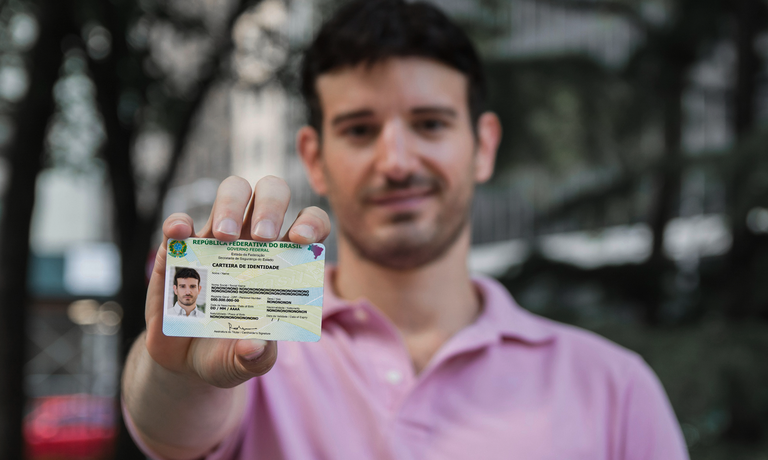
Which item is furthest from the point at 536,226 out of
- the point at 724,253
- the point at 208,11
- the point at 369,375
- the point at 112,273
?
the point at 112,273

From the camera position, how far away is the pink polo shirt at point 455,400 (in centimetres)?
179

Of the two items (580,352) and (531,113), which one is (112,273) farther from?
(580,352)

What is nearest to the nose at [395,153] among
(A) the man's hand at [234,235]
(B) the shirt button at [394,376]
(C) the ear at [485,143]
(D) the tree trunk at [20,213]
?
(C) the ear at [485,143]

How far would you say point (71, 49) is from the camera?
19.6ft

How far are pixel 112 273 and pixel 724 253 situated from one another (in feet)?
63.1

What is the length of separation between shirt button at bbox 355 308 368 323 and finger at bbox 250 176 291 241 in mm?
801

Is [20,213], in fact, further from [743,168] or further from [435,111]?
[743,168]

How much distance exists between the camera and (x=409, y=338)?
2107mm

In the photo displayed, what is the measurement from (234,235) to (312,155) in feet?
3.57

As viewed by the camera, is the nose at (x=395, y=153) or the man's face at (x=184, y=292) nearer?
the man's face at (x=184, y=292)

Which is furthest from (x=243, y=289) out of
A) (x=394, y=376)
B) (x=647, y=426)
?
(x=647, y=426)

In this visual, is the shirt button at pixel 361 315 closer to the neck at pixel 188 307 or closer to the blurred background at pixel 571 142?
the neck at pixel 188 307

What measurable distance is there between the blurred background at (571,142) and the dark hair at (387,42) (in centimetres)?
191

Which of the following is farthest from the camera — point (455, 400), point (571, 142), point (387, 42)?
point (571, 142)
